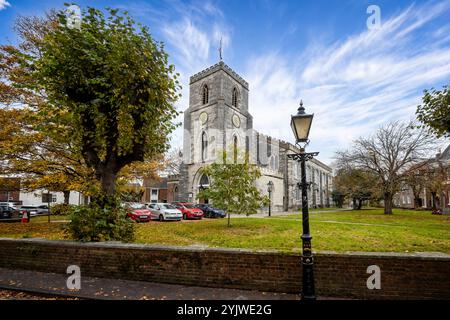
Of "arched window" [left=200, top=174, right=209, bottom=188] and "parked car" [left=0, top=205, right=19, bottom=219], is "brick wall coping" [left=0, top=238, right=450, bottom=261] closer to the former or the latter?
"parked car" [left=0, top=205, right=19, bottom=219]

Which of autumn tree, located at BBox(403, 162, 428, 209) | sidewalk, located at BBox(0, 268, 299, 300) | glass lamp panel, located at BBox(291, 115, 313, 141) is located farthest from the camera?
autumn tree, located at BBox(403, 162, 428, 209)

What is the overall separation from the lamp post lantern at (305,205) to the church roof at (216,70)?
28.6 meters

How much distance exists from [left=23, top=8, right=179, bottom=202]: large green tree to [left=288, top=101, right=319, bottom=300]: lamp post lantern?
4942 millimetres

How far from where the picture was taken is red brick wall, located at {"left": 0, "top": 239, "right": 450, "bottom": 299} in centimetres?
436

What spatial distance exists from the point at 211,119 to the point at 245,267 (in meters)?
26.8

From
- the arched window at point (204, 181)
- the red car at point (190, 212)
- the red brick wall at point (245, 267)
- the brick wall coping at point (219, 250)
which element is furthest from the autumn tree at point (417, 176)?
the red brick wall at point (245, 267)

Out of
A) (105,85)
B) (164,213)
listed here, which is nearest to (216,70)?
(164,213)

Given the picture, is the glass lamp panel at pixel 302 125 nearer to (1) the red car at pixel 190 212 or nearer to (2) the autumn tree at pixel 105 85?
(2) the autumn tree at pixel 105 85

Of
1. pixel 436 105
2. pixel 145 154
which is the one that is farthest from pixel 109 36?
pixel 436 105

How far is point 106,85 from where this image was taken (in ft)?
22.6

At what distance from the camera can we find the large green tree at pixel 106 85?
6.88m

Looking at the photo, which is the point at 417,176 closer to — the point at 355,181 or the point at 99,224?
the point at 355,181

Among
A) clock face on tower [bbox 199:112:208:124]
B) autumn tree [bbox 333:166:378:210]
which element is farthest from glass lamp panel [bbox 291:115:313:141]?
clock face on tower [bbox 199:112:208:124]
